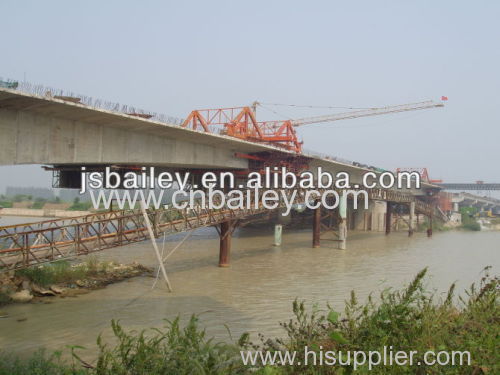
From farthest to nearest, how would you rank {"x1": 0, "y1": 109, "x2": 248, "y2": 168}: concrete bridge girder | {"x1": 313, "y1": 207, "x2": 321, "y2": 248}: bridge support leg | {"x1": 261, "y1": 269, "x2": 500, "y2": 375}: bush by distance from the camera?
{"x1": 313, "y1": 207, "x2": 321, "y2": 248}: bridge support leg < {"x1": 0, "y1": 109, "x2": 248, "y2": 168}: concrete bridge girder < {"x1": 261, "y1": 269, "x2": 500, "y2": 375}: bush

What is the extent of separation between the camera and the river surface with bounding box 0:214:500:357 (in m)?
13.0

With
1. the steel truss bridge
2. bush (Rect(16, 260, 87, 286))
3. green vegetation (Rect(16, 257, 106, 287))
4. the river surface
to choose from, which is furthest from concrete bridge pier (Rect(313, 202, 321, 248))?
bush (Rect(16, 260, 87, 286))

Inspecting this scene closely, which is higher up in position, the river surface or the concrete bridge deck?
the concrete bridge deck

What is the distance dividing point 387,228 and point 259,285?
3714cm

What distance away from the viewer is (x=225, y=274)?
22.4m

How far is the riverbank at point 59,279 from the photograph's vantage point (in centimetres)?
1580

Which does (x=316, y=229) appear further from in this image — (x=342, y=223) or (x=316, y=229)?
(x=342, y=223)

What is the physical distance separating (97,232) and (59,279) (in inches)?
101

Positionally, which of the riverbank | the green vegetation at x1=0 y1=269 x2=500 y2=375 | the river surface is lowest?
the river surface

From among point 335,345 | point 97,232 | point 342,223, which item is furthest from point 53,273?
point 342,223

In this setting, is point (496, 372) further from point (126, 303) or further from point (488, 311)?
point (126, 303)

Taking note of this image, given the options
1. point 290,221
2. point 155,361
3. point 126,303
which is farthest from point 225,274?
point 290,221

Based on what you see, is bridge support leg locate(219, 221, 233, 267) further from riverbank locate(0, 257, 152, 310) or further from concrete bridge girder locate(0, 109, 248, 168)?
concrete bridge girder locate(0, 109, 248, 168)

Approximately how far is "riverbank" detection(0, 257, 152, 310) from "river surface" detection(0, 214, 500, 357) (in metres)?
0.65
